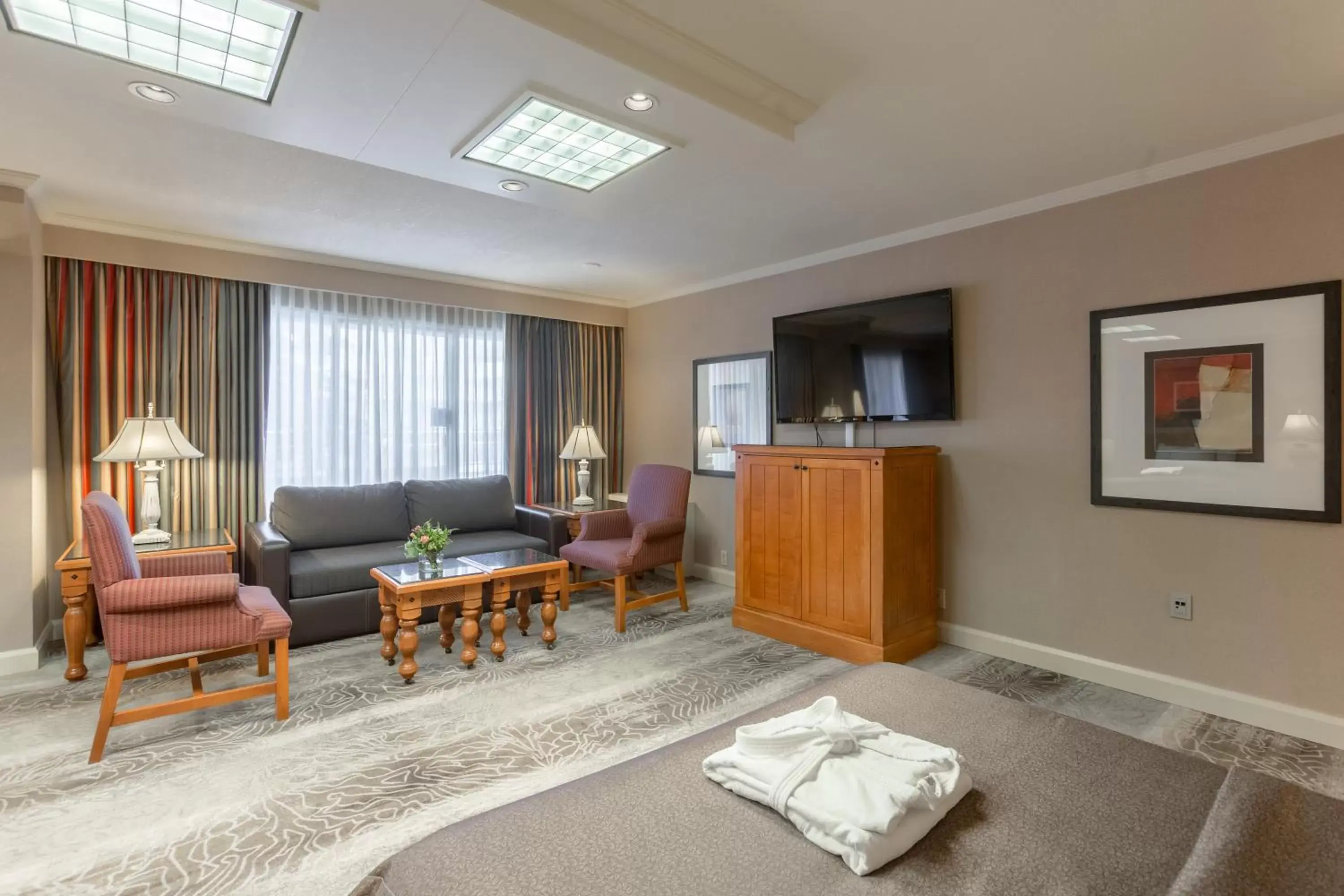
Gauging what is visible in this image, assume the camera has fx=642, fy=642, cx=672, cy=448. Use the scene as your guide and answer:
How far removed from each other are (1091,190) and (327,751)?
4.38 meters

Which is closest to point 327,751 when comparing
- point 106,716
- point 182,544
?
point 106,716

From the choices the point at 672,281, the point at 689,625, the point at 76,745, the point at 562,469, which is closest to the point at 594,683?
the point at 689,625

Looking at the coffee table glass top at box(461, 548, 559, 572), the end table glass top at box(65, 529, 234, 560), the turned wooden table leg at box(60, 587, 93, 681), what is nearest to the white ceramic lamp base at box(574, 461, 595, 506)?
the coffee table glass top at box(461, 548, 559, 572)

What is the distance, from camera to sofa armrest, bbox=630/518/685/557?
167 inches

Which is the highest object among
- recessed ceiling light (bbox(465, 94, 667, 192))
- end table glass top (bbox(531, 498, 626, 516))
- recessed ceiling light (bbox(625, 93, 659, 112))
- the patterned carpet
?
recessed ceiling light (bbox(465, 94, 667, 192))

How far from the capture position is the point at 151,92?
226 cm

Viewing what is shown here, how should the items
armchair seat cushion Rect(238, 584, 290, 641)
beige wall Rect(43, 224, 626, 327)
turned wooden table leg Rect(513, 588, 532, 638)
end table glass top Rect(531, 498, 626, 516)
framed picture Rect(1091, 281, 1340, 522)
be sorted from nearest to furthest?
framed picture Rect(1091, 281, 1340, 522)
armchair seat cushion Rect(238, 584, 290, 641)
beige wall Rect(43, 224, 626, 327)
turned wooden table leg Rect(513, 588, 532, 638)
end table glass top Rect(531, 498, 626, 516)

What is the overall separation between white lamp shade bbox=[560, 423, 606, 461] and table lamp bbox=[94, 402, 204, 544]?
2614 mm

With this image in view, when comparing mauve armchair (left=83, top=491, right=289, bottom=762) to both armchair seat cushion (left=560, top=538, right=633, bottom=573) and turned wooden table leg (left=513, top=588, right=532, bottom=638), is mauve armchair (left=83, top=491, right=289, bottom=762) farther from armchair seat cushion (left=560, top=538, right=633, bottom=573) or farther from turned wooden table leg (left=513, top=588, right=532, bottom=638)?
armchair seat cushion (left=560, top=538, right=633, bottom=573)

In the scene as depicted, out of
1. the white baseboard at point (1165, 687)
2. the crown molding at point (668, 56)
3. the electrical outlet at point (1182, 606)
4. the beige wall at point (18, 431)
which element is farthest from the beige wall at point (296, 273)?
the electrical outlet at point (1182, 606)

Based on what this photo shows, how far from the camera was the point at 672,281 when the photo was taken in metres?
A: 5.50

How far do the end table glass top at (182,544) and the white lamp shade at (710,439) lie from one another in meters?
3.40

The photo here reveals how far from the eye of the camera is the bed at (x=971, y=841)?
98 cm

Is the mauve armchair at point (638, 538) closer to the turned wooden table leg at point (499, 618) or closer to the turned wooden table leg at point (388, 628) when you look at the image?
the turned wooden table leg at point (499, 618)
